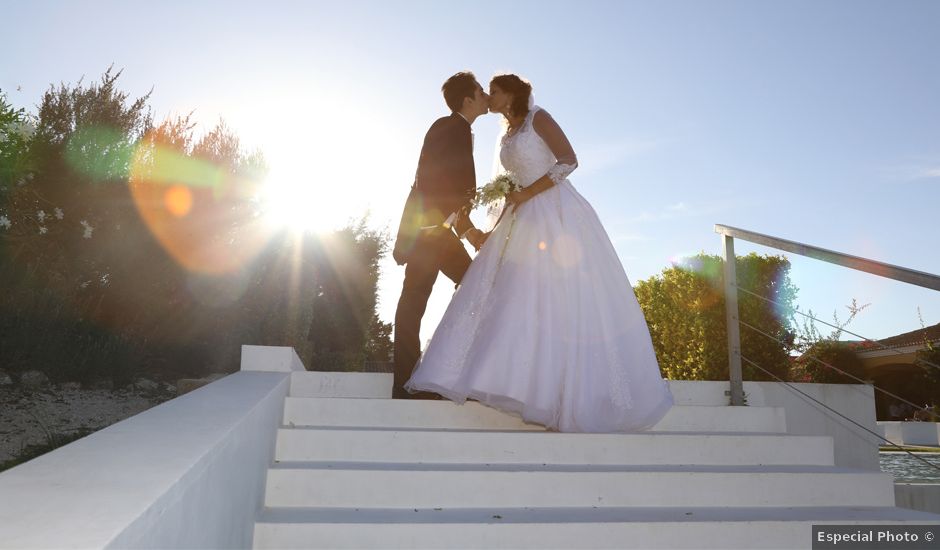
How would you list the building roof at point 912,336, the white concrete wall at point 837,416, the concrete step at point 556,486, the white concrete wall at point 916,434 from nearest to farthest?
1. the concrete step at point 556,486
2. the white concrete wall at point 837,416
3. the white concrete wall at point 916,434
4. the building roof at point 912,336

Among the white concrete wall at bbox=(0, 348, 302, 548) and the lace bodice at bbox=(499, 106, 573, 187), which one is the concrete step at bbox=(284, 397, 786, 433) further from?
the lace bodice at bbox=(499, 106, 573, 187)

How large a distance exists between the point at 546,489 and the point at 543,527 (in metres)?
0.37

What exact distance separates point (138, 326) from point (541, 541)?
6.22 metres

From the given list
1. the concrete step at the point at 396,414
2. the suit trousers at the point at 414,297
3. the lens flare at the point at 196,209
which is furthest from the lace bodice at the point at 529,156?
the lens flare at the point at 196,209

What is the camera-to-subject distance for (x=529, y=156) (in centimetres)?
436

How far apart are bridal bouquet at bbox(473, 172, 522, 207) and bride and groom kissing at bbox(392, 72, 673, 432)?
28 mm

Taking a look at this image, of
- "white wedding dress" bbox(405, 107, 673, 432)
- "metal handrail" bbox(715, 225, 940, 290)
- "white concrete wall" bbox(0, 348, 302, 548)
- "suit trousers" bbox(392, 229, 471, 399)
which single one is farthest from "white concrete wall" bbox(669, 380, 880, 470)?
"white concrete wall" bbox(0, 348, 302, 548)

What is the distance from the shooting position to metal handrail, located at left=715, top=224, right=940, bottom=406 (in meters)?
3.02

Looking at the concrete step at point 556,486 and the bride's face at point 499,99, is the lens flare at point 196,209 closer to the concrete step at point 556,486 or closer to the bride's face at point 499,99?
the bride's face at point 499,99

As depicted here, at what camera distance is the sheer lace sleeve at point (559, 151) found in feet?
14.1

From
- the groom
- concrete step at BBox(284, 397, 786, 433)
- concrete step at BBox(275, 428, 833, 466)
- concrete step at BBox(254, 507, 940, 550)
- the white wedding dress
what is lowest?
concrete step at BBox(254, 507, 940, 550)

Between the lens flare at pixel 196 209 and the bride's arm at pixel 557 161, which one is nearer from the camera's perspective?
the bride's arm at pixel 557 161

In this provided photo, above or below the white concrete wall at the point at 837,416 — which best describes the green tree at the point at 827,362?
above

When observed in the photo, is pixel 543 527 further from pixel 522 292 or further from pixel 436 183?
pixel 436 183
